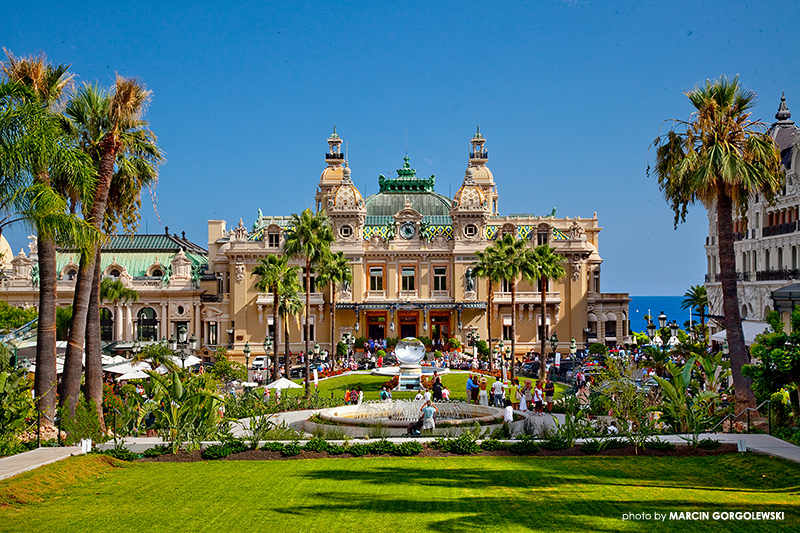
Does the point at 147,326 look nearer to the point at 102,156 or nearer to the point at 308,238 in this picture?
the point at 308,238

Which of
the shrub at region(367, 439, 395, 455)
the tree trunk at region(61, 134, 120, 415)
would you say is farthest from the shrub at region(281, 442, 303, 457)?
the tree trunk at region(61, 134, 120, 415)

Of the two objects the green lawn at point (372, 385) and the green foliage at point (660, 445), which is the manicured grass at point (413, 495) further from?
the green lawn at point (372, 385)

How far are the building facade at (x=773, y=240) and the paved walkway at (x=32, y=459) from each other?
109 ft

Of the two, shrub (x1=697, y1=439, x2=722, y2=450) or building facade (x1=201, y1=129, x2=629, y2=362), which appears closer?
shrub (x1=697, y1=439, x2=722, y2=450)

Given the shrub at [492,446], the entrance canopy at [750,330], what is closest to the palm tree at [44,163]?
the shrub at [492,446]

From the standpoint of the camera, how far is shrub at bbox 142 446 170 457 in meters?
21.4

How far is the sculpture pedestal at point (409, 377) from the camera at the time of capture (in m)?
45.6

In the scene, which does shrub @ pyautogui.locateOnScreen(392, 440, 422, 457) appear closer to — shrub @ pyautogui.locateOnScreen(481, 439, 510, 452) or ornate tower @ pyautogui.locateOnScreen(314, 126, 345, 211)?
shrub @ pyautogui.locateOnScreen(481, 439, 510, 452)

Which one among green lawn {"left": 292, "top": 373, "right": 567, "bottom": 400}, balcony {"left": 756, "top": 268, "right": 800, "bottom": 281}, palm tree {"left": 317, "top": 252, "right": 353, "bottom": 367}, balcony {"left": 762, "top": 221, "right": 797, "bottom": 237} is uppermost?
balcony {"left": 762, "top": 221, "right": 797, "bottom": 237}

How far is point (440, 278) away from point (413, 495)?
54.6m

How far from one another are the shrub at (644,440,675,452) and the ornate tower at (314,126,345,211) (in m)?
60.2

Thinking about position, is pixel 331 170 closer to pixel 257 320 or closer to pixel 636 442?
pixel 257 320

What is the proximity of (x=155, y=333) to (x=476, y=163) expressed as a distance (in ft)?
120

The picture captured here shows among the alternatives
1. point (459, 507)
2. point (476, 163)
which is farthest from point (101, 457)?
point (476, 163)
